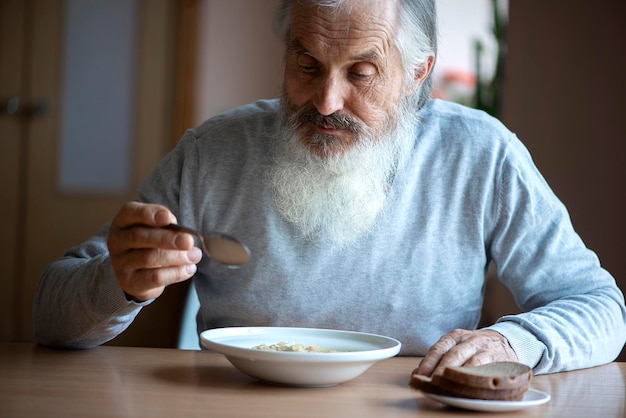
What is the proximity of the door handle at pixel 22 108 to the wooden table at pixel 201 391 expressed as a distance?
337 cm

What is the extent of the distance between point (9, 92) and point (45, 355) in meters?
3.44

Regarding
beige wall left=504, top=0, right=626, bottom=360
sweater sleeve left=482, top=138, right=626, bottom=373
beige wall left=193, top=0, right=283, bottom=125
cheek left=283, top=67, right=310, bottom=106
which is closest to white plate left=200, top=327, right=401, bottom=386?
sweater sleeve left=482, top=138, right=626, bottom=373

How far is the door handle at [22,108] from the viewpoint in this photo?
4.52 m

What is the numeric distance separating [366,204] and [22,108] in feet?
10.9

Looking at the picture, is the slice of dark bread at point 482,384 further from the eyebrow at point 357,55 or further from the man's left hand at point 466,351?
the eyebrow at point 357,55

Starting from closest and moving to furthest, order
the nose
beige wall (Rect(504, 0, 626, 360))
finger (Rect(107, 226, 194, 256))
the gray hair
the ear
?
1. finger (Rect(107, 226, 194, 256))
2. the nose
3. the gray hair
4. the ear
5. beige wall (Rect(504, 0, 626, 360))

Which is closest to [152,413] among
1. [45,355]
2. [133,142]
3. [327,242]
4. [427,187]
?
[45,355]

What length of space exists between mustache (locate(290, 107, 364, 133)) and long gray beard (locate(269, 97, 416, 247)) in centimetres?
4

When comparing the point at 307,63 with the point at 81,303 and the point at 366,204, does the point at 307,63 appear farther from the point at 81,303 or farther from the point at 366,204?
the point at 81,303

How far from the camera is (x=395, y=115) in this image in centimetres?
186

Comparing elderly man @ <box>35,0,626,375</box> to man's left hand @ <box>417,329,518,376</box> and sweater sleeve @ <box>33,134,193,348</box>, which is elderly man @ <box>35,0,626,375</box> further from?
man's left hand @ <box>417,329,518,376</box>

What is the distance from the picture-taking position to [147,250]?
4.19ft

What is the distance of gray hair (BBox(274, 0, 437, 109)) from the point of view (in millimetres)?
1783

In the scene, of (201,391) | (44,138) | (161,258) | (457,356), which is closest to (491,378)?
(457,356)
